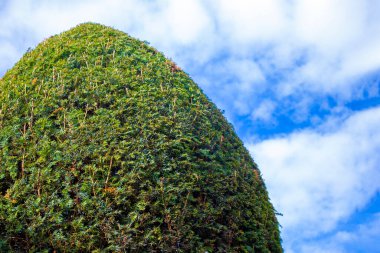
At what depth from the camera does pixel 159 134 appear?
577cm

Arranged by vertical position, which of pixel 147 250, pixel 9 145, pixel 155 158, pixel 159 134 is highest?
pixel 159 134

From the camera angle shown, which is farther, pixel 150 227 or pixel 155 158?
pixel 155 158

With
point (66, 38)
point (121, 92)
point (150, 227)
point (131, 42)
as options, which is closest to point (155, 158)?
point (150, 227)

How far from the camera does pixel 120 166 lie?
544 cm

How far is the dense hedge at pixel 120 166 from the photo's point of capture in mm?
5141

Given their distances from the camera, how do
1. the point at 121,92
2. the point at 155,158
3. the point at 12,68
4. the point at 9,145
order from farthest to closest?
1. the point at 12,68
2. the point at 121,92
3. the point at 9,145
4. the point at 155,158

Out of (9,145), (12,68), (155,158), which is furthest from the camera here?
(12,68)

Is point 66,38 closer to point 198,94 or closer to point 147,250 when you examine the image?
point 198,94

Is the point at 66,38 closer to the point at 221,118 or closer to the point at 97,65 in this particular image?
the point at 97,65

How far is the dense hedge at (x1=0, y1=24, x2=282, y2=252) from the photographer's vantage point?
202 inches

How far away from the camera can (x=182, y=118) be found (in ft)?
20.3

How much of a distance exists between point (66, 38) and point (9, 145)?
268 centimetres

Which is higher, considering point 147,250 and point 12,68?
point 12,68

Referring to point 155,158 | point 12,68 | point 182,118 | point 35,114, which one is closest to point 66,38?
point 12,68
